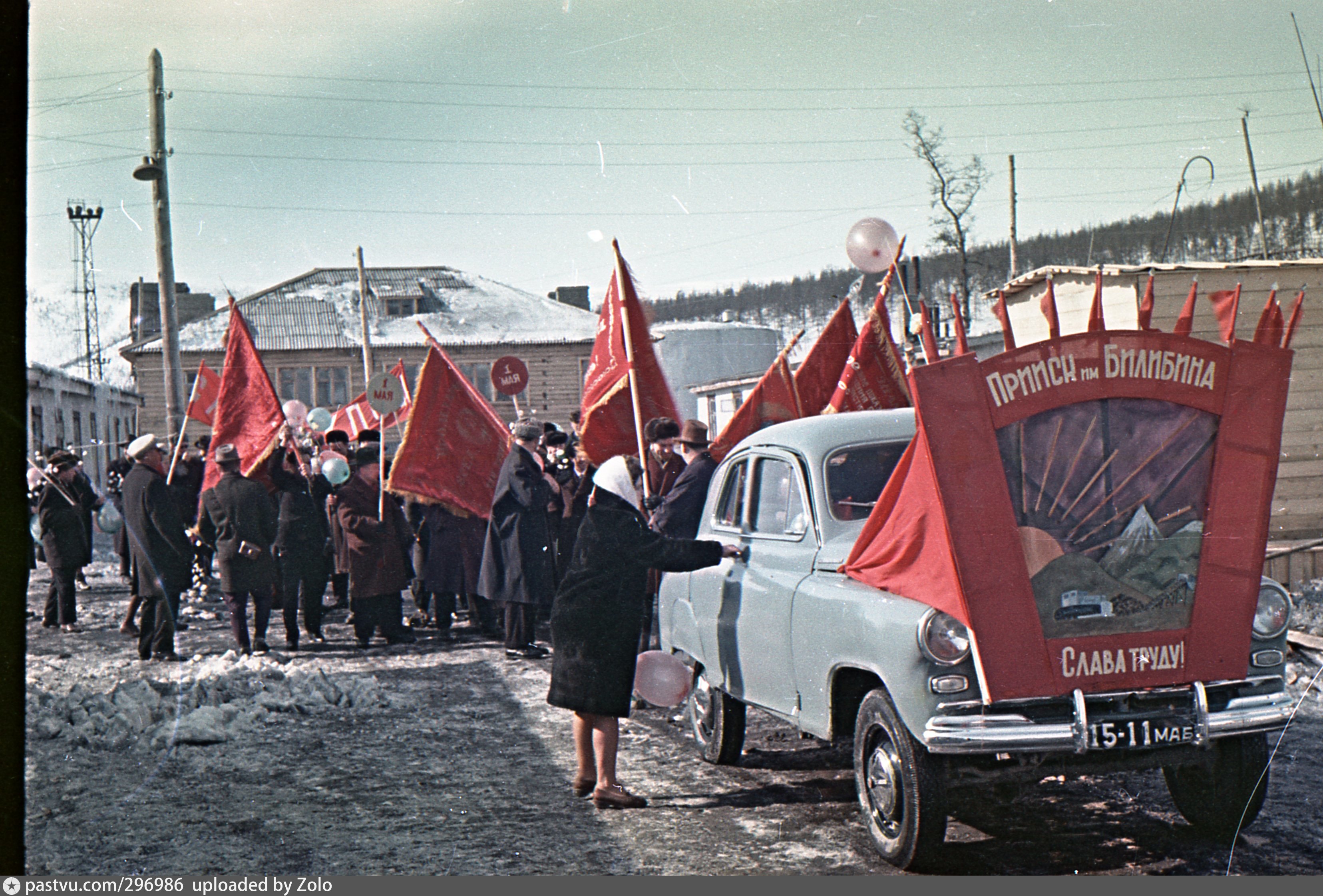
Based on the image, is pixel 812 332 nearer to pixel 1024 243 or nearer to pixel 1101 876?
pixel 1024 243

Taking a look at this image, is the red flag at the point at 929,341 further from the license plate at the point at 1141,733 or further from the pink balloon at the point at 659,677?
the pink balloon at the point at 659,677

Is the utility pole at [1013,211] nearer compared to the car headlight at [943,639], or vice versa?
the car headlight at [943,639]

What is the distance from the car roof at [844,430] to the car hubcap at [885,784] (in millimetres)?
1542

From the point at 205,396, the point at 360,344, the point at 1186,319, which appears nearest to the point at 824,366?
the point at 1186,319

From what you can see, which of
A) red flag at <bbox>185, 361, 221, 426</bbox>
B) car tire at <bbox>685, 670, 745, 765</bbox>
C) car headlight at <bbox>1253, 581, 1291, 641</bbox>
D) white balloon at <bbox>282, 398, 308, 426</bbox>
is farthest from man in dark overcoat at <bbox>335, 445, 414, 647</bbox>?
car headlight at <bbox>1253, 581, 1291, 641</bbox>

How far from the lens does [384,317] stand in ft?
143

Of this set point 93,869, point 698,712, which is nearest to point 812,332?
point 698,712

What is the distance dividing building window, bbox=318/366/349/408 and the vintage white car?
3686 centimetres

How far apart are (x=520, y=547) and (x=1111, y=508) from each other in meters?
7.15

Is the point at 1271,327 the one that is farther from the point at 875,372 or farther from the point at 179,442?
the point at 179,442

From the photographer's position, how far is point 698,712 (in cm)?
716

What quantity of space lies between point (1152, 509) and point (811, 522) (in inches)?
62.5

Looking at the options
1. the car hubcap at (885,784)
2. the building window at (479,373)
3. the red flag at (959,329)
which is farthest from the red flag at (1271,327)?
the building window at (479,373)

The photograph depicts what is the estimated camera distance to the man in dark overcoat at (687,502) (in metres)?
9.23
